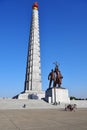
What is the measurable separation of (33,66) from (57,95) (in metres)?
14.4

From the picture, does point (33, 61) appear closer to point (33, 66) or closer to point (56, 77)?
point (33, 66)

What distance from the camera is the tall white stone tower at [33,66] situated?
136ft

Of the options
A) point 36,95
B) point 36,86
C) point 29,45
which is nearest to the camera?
point 36,95

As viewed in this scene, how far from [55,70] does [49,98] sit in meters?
4.68

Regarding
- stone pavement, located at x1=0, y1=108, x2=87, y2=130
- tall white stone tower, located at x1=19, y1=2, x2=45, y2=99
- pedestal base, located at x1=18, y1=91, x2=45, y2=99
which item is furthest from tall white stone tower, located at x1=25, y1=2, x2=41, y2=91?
stone pavement, located at x1=0, y1=108, x2=87, y2=130

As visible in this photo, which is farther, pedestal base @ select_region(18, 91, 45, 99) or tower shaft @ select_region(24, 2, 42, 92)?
tower shaft @ select_region(24, 2, 42, 92)

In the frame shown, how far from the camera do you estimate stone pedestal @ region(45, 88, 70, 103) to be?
98.2ft

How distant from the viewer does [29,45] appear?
4506cm

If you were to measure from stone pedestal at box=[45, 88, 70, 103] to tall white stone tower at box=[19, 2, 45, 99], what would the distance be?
9.57m

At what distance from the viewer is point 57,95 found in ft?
99.0

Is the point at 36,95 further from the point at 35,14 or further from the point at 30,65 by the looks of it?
the point at 35,14

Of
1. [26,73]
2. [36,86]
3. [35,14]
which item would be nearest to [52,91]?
[36,86]

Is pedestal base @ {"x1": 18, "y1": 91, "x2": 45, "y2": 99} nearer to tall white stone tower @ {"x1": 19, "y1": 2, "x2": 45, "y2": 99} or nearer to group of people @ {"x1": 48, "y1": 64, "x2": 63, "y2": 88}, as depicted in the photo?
tall white stone tower @ {"x1": 19, "y1": 2, "x2": 45, "y2": 99}

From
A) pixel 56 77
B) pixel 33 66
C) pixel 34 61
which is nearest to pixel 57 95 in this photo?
pixel 56 77
